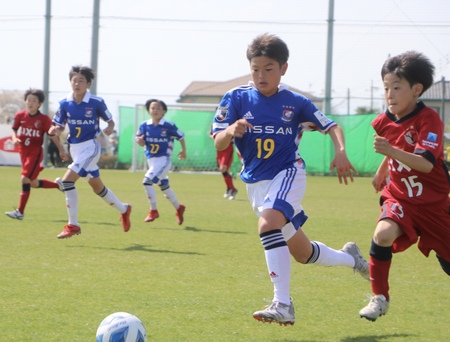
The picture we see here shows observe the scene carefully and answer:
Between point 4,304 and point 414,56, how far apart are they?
124 inches

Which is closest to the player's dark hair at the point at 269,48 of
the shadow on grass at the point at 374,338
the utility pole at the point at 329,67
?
the shadow on grass at the point at 374,338

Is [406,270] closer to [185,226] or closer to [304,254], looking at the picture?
[304,254]

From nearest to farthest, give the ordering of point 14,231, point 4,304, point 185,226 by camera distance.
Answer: point 4,304
point 14,231
point 185,226

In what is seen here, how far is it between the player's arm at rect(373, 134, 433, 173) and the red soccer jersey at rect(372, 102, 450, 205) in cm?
12

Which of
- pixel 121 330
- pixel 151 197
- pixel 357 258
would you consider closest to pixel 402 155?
pixel 357 258

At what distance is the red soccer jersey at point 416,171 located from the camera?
4.63 meters

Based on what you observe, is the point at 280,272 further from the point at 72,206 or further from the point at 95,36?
the point at 95,36

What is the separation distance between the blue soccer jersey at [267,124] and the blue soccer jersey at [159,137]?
657 centimetres

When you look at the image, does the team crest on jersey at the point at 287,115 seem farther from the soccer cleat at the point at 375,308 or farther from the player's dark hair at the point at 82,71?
the player's dark hair at the point at 82,71

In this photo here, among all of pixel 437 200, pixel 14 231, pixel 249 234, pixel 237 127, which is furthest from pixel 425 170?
pixel 14 231

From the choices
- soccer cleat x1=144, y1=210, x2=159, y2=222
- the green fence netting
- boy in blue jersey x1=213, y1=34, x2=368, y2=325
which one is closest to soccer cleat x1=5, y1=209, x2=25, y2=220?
soccer cleat x1=144, y1=210, x2=159, y2=222

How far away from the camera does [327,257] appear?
17.8ft

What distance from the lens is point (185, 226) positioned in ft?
34.5

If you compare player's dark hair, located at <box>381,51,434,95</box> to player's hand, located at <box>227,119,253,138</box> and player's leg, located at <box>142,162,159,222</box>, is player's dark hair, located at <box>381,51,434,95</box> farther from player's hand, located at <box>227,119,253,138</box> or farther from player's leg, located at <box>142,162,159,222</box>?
player's leg, located at <box>142,162,159,222</box>
